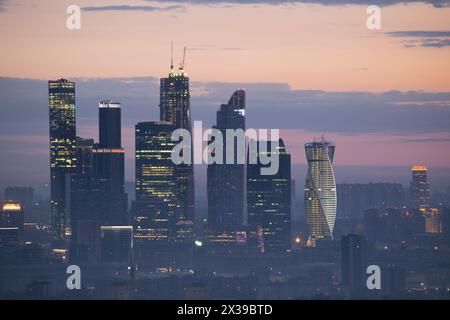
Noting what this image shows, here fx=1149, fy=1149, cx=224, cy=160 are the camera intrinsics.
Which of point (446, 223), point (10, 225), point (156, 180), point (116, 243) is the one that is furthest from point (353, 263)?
point (10, 225)

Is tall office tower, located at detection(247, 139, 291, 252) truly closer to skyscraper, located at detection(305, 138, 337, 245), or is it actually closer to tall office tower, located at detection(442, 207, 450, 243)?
skyscraper, located at detection(305, 138, 337, 245)

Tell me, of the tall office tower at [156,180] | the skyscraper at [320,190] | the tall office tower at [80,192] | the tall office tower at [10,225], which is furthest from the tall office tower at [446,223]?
the tall office tower at [10,225]

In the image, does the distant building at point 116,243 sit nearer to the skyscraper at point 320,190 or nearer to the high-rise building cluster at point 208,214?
the high-rise building cluster at point 208,214

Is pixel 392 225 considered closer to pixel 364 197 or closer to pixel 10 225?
pixel 364 197

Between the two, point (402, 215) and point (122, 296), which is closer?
point (122, 296)

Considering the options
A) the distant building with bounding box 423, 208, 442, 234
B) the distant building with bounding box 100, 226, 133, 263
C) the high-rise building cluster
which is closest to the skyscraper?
the high-rise building cluster

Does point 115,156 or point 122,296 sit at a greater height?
point 115,156
